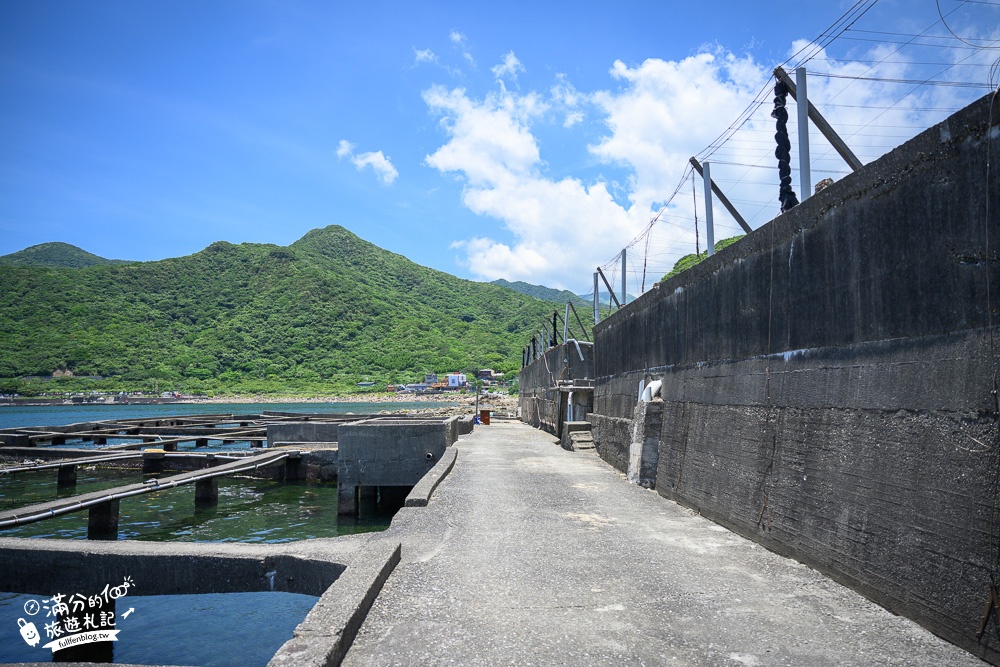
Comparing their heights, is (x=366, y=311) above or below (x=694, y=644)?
above

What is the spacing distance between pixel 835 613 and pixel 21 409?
127 meters

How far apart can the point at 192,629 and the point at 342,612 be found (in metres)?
5.51

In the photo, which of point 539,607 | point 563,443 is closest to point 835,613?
point 539,607

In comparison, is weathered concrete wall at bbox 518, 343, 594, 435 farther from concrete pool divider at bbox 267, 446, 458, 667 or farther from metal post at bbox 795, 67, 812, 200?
concrete pool divider at bbox 267, 446, 458, 667

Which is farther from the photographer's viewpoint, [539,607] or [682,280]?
[682,280]

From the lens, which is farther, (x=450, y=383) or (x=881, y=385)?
(x=450, y=383)

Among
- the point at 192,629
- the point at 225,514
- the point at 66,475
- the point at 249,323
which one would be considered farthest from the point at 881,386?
the point at 249,323

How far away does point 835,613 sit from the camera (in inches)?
172

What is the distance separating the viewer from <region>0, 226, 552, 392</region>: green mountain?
109438 mm

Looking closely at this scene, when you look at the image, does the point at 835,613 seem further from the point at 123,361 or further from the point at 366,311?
the point at 366,311

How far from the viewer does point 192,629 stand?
8062 millimetres

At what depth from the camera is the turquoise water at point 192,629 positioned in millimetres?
7141

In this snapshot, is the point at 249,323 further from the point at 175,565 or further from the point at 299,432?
the point at 175,565

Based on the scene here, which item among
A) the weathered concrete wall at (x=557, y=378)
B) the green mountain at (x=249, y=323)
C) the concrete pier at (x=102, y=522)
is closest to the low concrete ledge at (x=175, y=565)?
the concrete pier at (x=102, y=522)
